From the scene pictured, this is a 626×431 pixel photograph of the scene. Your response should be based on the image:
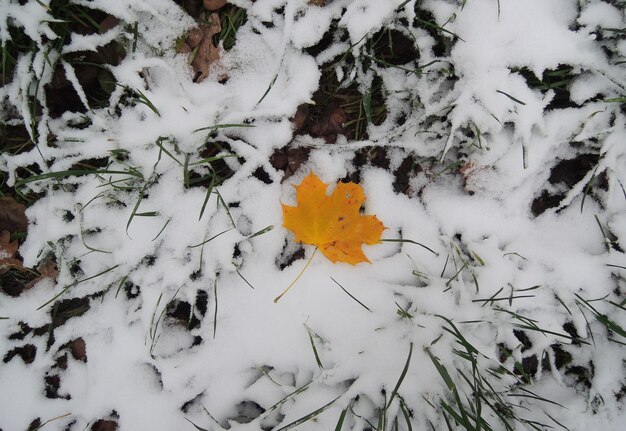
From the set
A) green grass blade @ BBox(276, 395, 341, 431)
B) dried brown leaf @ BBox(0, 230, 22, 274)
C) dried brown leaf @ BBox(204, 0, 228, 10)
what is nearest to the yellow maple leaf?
green grass blade @ BBox(276, 395, 341, 431)

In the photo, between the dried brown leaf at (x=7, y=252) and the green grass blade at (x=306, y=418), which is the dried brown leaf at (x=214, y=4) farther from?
the green grass blade at (x=306, y=418)

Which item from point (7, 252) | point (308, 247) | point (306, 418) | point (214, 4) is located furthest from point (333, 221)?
point (7, 252)

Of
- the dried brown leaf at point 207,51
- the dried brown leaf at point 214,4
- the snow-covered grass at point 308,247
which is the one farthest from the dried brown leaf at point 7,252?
the dried brown leaf at point 214,4

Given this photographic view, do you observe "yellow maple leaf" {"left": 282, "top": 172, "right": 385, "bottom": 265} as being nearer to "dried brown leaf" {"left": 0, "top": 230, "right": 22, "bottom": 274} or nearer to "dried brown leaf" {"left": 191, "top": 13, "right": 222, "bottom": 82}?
"dried brown leaf" {"left": 191, "top": 13, "right": 222, "bottom": 82}

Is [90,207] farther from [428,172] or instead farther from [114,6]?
[428,172]

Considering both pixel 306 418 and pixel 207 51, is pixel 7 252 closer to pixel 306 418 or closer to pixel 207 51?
pixel 207 51

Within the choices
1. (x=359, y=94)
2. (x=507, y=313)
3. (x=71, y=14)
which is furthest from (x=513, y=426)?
(x=71, y=14)
